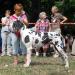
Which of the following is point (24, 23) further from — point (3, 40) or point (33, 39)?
point (3, 40)

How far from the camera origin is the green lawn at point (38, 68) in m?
10.8

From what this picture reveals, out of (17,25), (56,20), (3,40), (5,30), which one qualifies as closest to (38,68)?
(17,25)

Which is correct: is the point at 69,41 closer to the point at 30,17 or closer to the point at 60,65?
the point at 30,17

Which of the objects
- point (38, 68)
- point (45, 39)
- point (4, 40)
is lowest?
point (38, 68)

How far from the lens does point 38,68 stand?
1155cm

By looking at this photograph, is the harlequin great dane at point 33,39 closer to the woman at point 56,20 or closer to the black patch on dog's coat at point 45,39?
the black patch on dog's coat at point 45,39

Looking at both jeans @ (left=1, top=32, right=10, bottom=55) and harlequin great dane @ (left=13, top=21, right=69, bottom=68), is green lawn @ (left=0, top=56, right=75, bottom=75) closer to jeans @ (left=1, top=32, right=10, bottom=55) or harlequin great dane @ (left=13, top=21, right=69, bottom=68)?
harlequin great dane @ (left=13, top=21, right=69, bottom=68)

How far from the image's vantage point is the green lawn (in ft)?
35.4

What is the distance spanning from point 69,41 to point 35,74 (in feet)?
21.1

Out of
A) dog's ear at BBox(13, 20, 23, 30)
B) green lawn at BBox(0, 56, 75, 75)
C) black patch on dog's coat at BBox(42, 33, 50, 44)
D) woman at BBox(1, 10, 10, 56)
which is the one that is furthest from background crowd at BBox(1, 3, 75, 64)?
black patch on dog's coat at BBox(42, 33, 50, 44)

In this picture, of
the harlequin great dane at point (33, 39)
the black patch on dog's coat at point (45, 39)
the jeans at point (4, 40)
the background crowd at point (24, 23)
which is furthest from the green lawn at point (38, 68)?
the jeans at point (4, 40)

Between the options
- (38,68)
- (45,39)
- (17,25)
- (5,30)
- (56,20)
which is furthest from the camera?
(5,30)

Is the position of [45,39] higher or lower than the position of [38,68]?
higher

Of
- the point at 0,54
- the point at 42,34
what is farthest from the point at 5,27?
the point at 42,34
